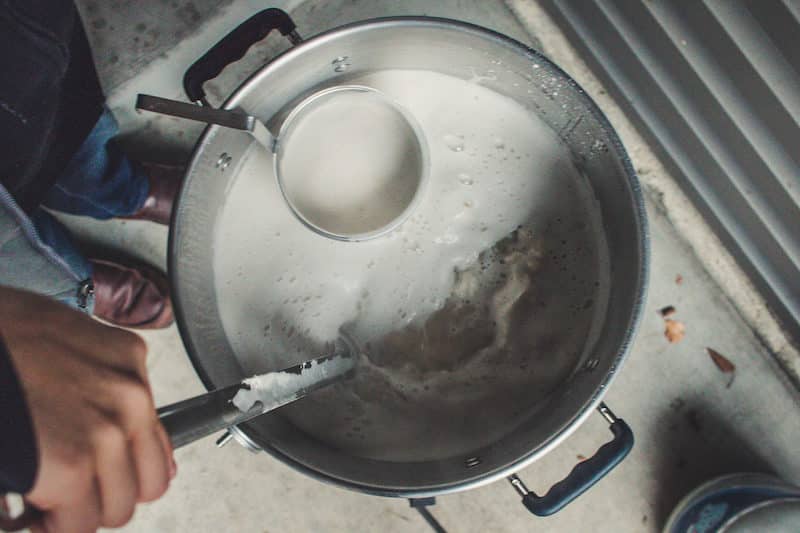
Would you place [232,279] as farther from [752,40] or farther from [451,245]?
[752,40]

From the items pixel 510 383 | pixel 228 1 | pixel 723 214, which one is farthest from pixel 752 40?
pixel 228 1

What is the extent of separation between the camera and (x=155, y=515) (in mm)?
959

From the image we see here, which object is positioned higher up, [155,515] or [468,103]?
[468,103]

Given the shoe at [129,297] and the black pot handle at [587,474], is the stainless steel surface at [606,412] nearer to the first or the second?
the black pot handle at [587,474]

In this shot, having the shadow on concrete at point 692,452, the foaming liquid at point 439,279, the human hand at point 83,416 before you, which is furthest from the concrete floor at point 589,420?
the human hand at point 83,416

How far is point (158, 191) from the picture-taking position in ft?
3.01

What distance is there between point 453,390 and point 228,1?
66 centimetres

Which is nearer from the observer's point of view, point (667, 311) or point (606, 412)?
point (606, 412)

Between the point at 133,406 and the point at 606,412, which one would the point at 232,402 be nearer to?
the point at 133,406

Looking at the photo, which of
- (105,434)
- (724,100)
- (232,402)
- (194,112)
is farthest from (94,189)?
(724,100)

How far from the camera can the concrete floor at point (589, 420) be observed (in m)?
0.93

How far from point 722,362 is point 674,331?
0.29 ft

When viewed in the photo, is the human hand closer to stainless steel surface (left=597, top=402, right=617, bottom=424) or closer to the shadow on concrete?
stainless steel surface (left=597, top=402, right=617, bottom=424)

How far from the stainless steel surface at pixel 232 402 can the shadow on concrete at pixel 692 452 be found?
0.52 m
